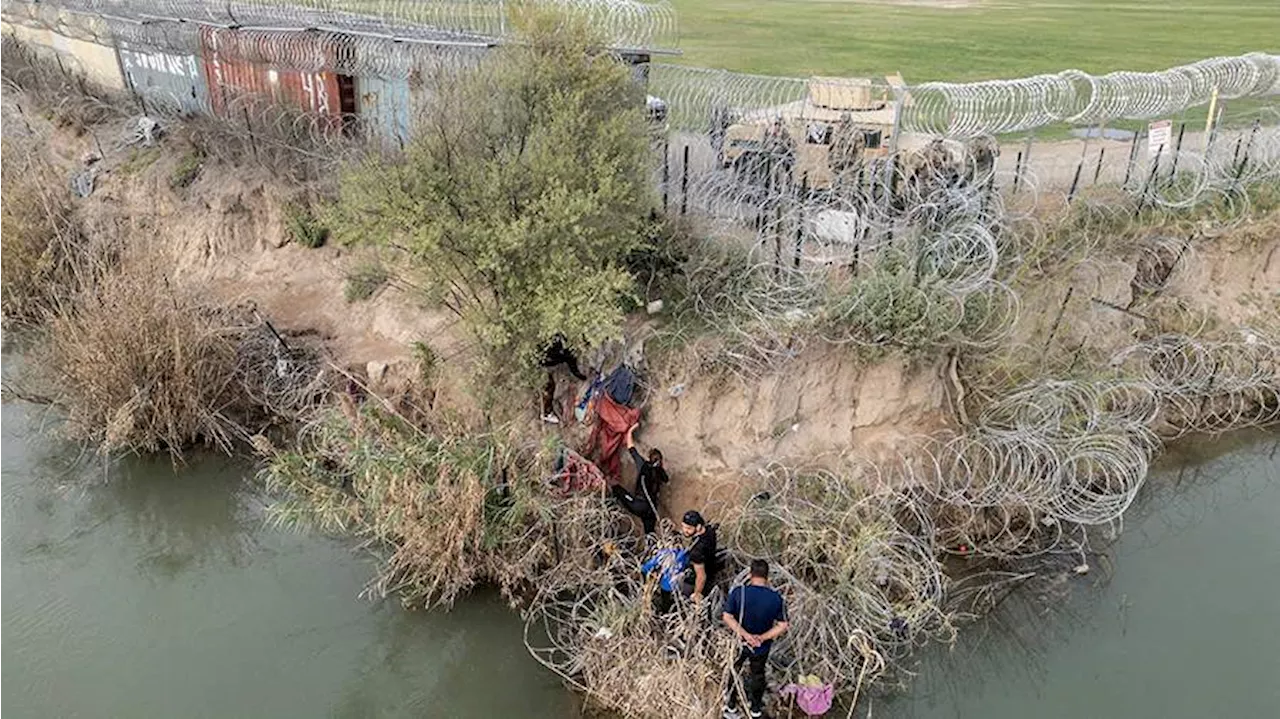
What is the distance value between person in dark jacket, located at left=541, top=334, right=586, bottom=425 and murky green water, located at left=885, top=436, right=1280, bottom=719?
5.14m

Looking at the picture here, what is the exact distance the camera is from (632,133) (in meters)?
11.2

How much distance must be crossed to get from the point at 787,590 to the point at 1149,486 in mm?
6489

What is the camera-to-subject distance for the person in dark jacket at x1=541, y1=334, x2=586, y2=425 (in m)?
11.6

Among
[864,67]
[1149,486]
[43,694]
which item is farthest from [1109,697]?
[864,67]

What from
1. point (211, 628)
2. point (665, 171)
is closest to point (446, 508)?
point (211, 628)

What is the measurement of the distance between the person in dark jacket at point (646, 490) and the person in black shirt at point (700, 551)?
106cm

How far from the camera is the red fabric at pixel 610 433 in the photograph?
11.2 meters

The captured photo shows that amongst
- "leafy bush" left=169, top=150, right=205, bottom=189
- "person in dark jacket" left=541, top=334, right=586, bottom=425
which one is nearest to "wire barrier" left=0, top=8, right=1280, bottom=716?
"leafy bush" left=169, top=150, right=205, bottom=189

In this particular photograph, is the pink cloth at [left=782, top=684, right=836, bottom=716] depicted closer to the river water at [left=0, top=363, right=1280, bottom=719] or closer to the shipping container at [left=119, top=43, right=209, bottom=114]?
the river water at [left=0, top=363, right=1280, bottom=719]

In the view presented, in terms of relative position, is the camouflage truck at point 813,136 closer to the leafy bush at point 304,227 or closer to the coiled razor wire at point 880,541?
the coiled razor wire at point 880,541

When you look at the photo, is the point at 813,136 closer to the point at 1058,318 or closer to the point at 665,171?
the point at 665,171

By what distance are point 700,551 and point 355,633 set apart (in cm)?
409

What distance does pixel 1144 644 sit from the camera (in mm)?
10266

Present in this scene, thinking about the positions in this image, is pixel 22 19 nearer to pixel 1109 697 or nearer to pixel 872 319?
pixel 872 319
